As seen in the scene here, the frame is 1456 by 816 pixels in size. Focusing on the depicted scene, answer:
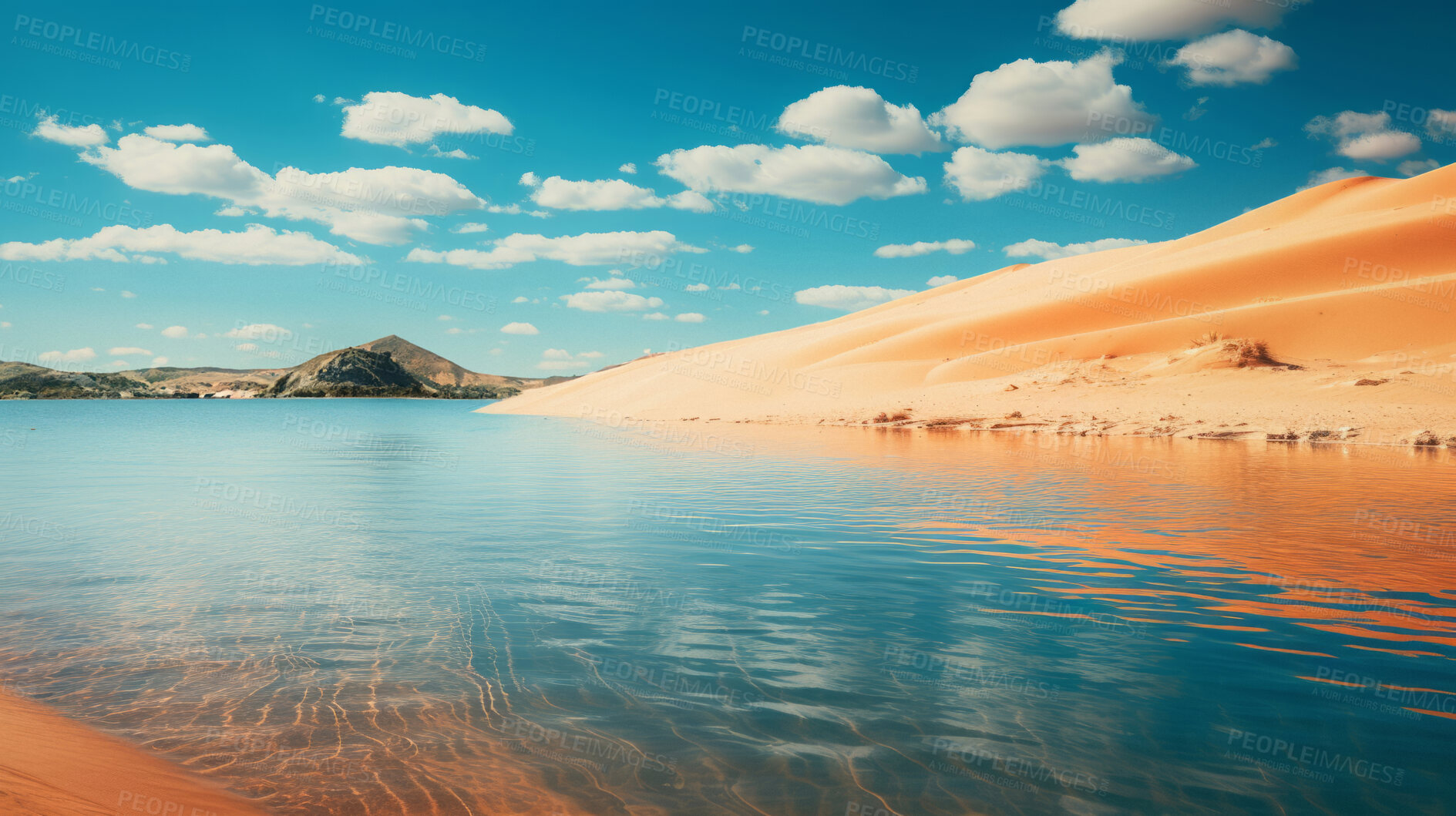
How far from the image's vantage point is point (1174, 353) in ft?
136

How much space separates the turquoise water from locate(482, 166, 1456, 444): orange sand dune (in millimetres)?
21373

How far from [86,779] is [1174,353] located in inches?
1832

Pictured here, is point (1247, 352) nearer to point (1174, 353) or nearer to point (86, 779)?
point (1174, 353)

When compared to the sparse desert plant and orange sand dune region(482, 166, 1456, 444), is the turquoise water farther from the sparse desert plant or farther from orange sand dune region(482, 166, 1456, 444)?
the sparse desert plant

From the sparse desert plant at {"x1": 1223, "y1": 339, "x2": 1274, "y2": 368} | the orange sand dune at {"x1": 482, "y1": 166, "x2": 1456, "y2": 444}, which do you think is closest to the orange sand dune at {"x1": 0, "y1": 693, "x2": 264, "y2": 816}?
the orange sand dune at {"x1": 482, "y1": 166, "x2": 1456, "y2": 444}

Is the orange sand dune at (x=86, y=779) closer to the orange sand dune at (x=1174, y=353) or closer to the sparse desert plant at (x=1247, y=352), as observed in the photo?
the orange sand dune at (x=1174, y=353)

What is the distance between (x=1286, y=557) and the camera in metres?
9.42

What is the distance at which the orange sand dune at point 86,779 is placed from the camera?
3.33 metres

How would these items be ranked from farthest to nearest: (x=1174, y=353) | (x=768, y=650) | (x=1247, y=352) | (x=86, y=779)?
(x=1174, y=353)
(x=1247, y=352)
(x=768, y=650)
(x=86, y=779)

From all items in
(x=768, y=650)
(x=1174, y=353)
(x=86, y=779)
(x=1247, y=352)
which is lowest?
(x=768, y=650)

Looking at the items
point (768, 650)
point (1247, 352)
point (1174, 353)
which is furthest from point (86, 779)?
point (1174, 353)

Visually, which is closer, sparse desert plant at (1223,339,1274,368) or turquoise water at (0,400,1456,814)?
turquoise water at (0,400,1456,814)

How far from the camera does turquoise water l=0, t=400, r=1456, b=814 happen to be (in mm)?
4262

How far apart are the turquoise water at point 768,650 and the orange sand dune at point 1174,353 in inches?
841
